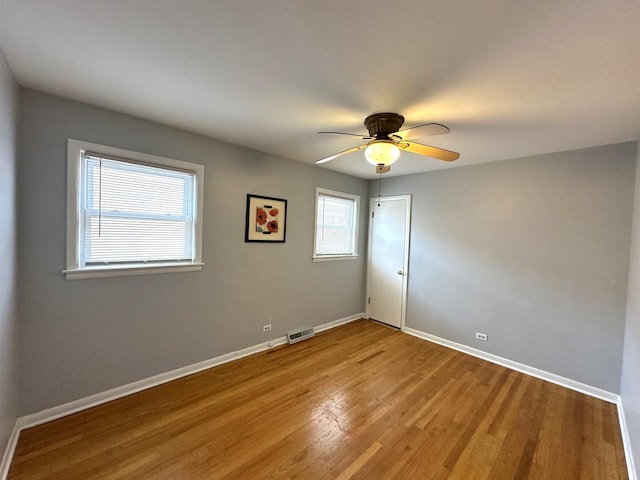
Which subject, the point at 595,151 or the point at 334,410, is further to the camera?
the point at 595,151

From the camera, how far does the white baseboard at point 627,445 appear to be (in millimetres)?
1681

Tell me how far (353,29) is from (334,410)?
2.61 meters

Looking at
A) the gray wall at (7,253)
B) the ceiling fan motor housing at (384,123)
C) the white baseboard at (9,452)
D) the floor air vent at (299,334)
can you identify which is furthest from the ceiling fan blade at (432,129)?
the white baseboard at (9,452)

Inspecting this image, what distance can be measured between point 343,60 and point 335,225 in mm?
2897

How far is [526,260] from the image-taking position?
9.87 ft

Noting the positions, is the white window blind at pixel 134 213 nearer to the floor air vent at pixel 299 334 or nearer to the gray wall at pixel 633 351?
the floor air vent at pixel 299 334

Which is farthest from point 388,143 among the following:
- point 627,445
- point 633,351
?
point 627,445

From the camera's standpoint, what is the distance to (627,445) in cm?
191

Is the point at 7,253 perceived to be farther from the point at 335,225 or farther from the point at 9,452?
the point at 335,225

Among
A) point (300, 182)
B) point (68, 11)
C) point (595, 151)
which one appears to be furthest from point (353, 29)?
point (595, 151)

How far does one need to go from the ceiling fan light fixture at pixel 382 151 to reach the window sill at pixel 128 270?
200cm

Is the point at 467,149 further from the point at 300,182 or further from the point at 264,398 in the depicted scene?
the point at 264,398

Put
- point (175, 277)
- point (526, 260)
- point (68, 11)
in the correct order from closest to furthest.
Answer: point (68, 11) → point (175, 277) → point (526, 260)

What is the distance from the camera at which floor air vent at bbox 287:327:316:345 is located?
355 cm
